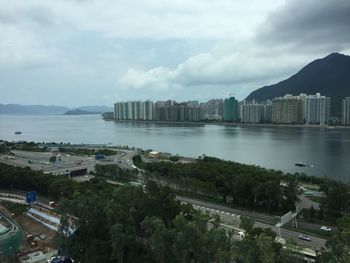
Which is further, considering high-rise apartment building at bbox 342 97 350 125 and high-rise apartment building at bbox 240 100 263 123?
high-rise apartment building at bbox 240 100 263 123

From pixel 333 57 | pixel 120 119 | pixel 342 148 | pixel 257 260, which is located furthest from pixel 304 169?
pixel 333 57

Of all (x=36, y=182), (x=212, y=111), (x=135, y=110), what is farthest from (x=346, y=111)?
(x=36, y=182)

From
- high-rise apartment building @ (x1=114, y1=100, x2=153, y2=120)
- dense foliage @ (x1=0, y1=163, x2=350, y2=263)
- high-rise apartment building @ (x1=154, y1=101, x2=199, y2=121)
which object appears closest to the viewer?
dense foliage @ (x1=0, y1=163, x2=350, y2=263)

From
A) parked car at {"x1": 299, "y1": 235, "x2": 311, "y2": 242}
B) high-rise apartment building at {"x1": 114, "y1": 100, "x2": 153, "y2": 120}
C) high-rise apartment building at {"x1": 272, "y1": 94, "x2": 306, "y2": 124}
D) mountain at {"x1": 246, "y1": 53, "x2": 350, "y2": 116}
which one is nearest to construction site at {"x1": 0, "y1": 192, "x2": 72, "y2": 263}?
parked car at {"x1": 299, "y1": 235, "x2": 311, "y2": 242}

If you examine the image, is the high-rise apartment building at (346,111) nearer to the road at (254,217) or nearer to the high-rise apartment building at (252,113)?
the high-rise apartment building at (252,113)

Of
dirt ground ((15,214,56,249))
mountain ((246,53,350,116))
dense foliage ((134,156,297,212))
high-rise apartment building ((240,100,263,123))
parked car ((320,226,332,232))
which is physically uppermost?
mountain ((246,53,350,116))

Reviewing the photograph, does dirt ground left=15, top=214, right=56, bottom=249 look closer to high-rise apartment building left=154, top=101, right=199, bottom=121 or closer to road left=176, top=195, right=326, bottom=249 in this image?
road left=176, top=195, right=326, bottom=249

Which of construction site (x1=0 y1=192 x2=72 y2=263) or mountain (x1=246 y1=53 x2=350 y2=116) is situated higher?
mountain (x1=246 y1=53 x2=350 y2=116)
